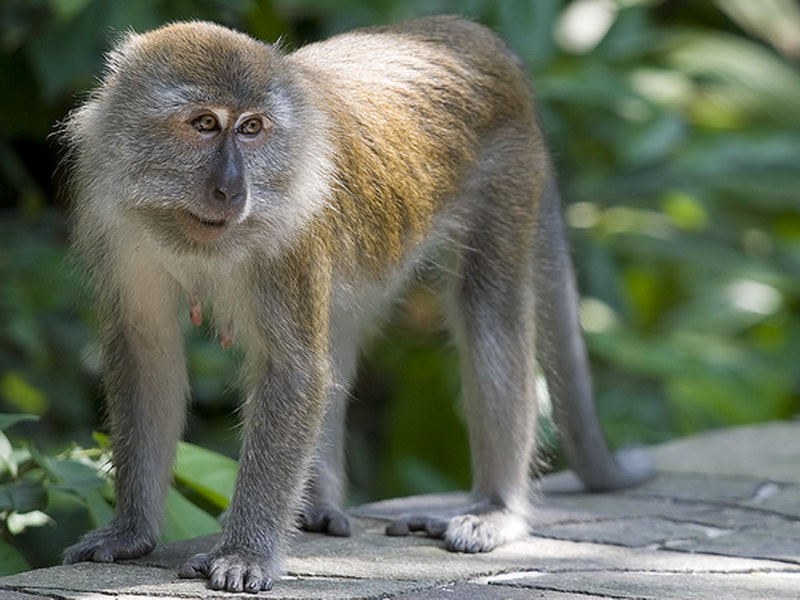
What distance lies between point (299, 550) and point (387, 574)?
0.53 meters

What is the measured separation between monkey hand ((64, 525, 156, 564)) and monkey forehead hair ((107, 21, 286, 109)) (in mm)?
1495

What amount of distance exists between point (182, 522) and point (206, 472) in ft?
0.74

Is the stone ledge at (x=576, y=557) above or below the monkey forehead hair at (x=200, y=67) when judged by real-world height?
below

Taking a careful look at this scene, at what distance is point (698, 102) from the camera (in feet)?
37.5

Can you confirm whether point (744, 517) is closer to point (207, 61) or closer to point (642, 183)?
point (207, 61)

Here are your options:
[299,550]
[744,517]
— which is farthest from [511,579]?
[744,517]

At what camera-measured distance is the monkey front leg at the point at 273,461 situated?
4.64 metres

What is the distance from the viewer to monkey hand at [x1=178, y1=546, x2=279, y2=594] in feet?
14.5

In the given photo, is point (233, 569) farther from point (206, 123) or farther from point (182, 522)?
point (206, 123)

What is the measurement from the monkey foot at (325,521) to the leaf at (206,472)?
1.02 feet

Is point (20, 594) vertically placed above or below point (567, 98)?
below

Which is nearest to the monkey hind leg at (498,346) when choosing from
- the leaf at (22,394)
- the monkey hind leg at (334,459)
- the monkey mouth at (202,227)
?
the monkey hind leg at (334,459)

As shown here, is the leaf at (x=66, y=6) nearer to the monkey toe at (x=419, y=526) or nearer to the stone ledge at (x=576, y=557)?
the stone ledge at (x=576, y=557)

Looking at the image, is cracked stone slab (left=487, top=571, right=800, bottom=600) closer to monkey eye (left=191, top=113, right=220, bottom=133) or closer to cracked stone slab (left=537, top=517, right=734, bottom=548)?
cracked stone slab (left=537, top=517, right=734, bottom=548)
